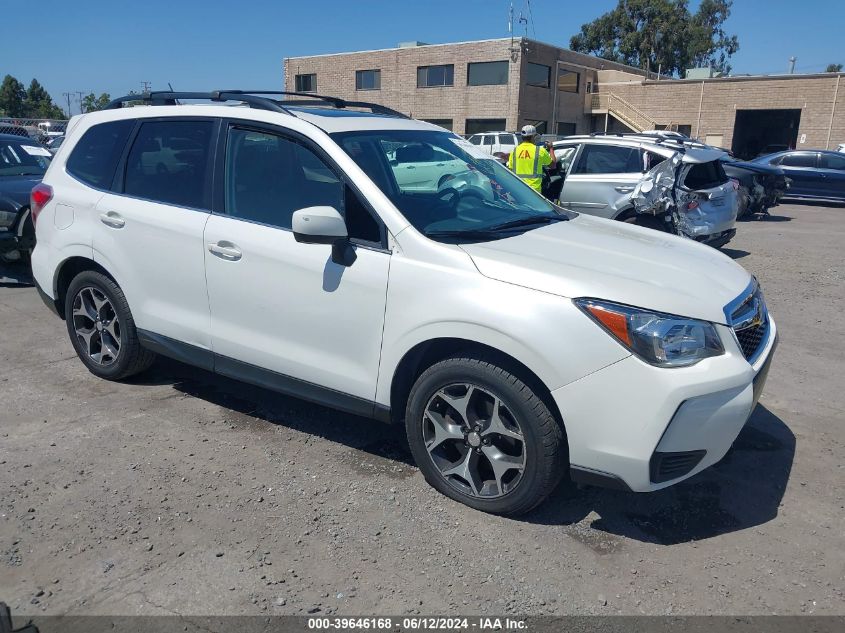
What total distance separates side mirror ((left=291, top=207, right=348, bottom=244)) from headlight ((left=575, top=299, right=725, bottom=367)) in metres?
1.23

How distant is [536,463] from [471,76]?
128ft

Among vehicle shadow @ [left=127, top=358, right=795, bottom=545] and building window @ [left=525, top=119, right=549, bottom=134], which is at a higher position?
building window @ [left=525, top=119, right=549, bottom=134]

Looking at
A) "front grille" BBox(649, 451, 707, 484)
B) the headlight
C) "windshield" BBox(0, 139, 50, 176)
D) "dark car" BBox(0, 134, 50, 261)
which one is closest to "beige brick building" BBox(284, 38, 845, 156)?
"windshield" BBox(0, 139, 50, 176)

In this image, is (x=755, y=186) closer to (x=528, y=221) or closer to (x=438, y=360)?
(x=528, y=221)

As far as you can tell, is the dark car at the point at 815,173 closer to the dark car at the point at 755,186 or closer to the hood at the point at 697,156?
the dark car at the point at 755,186

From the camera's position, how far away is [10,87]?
6819cm

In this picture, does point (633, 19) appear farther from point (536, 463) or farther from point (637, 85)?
point (536, 463)

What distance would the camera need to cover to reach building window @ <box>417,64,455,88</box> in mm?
40131

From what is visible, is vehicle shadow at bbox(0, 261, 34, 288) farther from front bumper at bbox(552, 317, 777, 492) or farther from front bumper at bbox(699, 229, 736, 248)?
front bumper at bbox(699, 229, 736, 248)

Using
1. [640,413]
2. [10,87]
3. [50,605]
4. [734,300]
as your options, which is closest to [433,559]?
[640,413]

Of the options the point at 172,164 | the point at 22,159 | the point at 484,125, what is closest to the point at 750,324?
the point at 172,164

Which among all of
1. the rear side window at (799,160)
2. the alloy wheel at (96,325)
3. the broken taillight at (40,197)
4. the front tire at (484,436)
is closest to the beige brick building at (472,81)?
the rear side window at (799,160)

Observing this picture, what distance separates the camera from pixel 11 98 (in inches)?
2672

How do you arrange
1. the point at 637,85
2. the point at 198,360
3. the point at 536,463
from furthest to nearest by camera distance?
the point at 637,85 → the point at 198,360 → the point at 536,463
